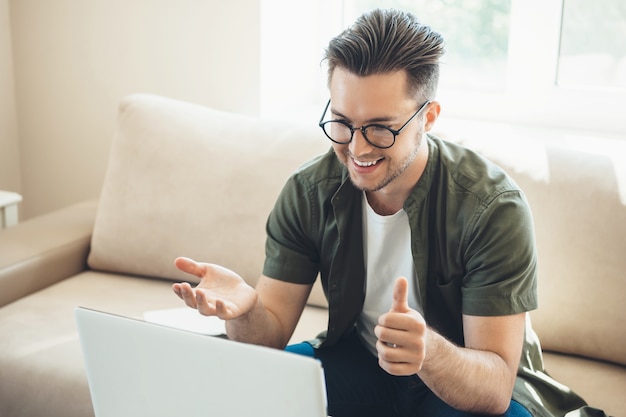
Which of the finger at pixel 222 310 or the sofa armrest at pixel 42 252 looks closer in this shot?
the finger at pixel 222 310

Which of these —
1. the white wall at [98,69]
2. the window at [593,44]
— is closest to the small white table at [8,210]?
the white wall at [98,69]

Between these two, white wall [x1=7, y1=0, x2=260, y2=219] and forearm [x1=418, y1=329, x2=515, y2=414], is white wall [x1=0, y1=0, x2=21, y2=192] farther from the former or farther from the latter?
forearm [x1=418, y1=329, x2=515, y2=414]

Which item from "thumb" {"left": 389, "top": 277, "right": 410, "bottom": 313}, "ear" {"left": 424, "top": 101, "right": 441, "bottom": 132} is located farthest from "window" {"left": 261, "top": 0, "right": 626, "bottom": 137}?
"thumb" {"left": 389, "top": 277, "right": 410, "bottom": 313}

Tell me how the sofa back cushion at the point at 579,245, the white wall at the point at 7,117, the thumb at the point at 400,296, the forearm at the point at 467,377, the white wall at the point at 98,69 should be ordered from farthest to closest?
the white wall at the point at 7,117
the white wall at the point at 98,69
the sofa back cushion at the point at 579,245
the forearm at the point at 467,377
the thumb at the point at 400,296

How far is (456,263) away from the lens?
1450 millimetres

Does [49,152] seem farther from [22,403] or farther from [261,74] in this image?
[22,403]

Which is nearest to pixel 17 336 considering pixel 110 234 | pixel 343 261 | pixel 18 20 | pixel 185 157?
pixel 110 234

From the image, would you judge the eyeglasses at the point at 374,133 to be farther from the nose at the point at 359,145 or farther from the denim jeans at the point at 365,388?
the denim jeans at the point at 365,388

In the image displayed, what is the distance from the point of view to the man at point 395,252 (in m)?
1.35

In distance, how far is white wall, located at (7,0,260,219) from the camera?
251 centimetres

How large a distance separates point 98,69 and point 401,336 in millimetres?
1930

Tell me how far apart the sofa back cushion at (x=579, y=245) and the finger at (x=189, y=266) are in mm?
793

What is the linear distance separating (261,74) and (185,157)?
0.49 metres

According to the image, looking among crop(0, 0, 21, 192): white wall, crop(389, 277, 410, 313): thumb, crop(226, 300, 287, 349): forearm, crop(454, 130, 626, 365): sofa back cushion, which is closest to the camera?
crop(389, 277, 410, 313): thumb
